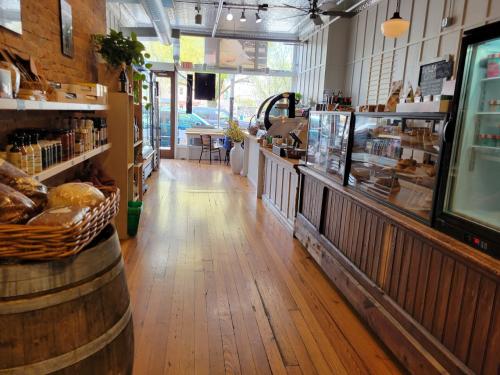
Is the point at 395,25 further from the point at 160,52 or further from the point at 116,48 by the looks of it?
the point at 160,52

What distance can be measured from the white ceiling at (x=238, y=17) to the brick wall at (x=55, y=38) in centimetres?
199

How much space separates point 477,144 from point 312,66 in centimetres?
793

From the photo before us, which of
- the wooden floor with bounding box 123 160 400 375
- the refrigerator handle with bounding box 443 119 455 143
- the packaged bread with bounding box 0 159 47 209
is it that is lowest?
the wooden floor with bounding box 123 160 400 375

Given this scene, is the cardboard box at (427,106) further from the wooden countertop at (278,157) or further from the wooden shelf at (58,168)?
the wooden shelf at (58,168)

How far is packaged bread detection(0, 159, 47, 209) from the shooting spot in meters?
1.11

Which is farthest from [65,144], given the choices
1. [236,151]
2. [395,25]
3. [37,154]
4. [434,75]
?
[236,151]

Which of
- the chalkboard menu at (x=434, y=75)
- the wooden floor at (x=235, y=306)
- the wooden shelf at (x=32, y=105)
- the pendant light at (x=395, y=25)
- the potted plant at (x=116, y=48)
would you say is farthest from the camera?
the chalkboard menu at (x=434, y=75)

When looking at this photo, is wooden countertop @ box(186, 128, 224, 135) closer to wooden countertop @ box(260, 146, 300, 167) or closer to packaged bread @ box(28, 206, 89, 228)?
wooden countertop @ box(260, 146, 300, 167)

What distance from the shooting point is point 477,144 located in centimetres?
183

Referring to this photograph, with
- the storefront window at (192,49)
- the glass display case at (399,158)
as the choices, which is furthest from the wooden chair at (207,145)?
the glass display case at (399,158)

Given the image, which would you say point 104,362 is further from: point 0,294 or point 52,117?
point 52,117

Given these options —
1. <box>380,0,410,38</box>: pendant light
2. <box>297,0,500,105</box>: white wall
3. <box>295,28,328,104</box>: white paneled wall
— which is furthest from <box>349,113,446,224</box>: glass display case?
<box>295,28,328,104</box>: white paneled wall

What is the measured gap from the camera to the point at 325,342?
2285mm

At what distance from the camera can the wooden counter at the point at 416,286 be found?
5.23 feet
